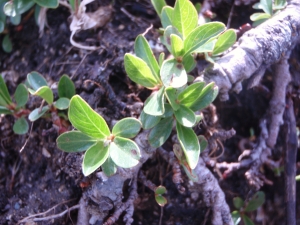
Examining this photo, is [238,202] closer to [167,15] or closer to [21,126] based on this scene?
[167,15]

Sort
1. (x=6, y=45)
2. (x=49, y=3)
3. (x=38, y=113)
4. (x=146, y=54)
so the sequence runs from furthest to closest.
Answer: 1. (x=6, y=45)
2. (x=49, y=3)
3. (x=38, y=113)
4. (x=146, y=54)

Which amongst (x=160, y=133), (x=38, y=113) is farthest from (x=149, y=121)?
(x=38, y=113)

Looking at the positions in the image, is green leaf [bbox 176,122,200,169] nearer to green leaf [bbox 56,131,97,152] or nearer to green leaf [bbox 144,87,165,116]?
green leaf [bbox 144,87,165,116]

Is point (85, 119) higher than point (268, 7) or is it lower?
lower

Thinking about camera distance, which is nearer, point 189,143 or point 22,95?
point 189,143

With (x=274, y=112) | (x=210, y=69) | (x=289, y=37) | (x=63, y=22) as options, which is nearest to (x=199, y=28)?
(x=210, y=69)

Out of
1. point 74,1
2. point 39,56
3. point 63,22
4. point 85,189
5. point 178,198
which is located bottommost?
point 178,198

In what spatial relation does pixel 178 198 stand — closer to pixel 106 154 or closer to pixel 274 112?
pixel 106 154
